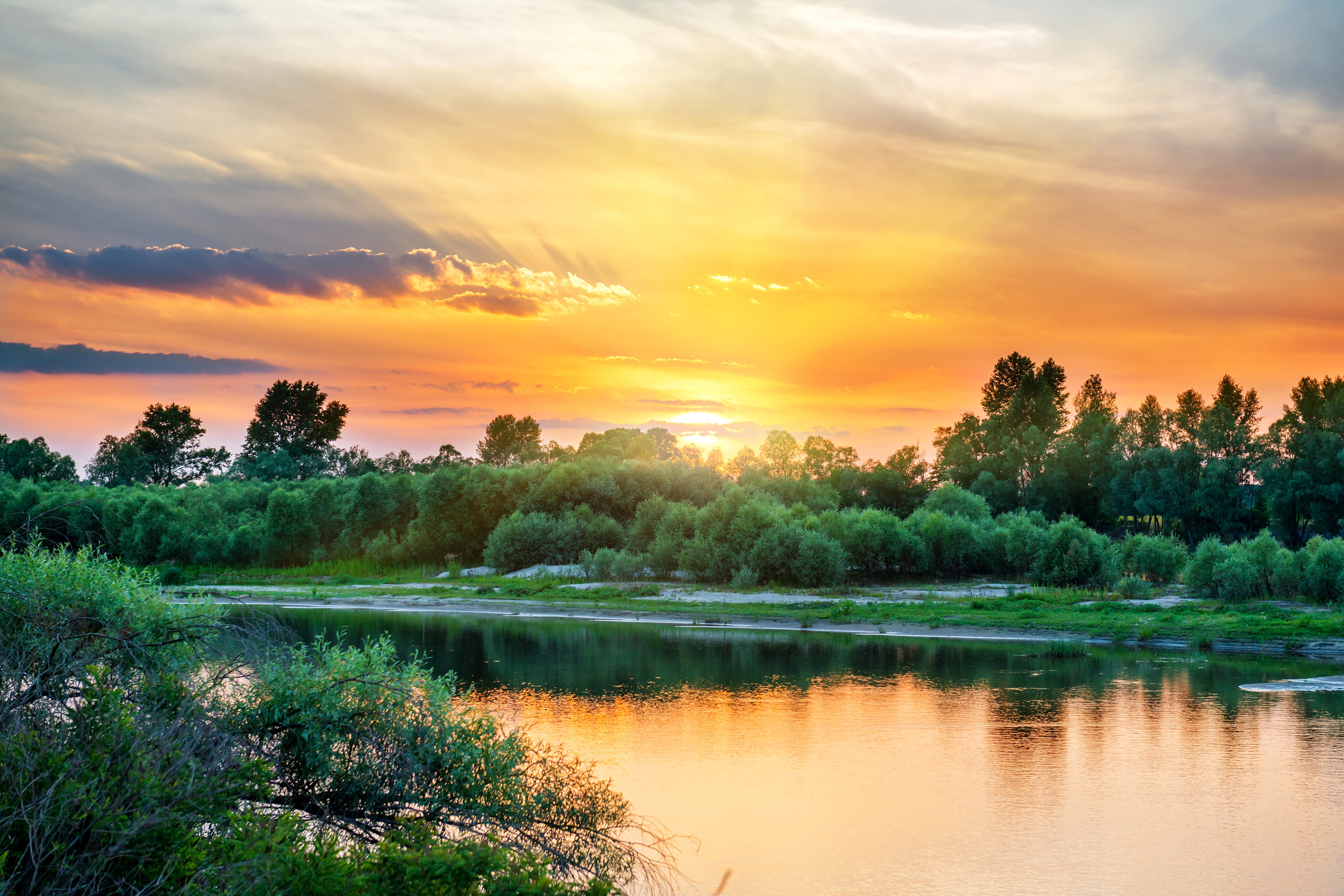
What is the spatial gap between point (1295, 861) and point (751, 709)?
1463 centimetres

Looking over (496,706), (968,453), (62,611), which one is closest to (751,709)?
(496,706)

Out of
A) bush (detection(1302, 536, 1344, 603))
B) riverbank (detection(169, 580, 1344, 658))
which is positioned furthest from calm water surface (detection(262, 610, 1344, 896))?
bush (detection(1302, 536, 1344, 603))

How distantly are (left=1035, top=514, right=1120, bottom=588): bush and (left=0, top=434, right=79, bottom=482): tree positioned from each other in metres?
105

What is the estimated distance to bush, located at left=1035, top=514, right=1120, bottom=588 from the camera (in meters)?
52.0

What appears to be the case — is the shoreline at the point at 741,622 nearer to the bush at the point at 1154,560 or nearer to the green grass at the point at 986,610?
the green grass at the point at 986,610

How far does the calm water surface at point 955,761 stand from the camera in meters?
16.6

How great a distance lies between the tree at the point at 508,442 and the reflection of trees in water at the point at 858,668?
90817 mm

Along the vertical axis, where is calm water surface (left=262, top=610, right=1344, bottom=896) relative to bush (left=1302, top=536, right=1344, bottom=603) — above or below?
below

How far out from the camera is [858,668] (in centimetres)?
3622

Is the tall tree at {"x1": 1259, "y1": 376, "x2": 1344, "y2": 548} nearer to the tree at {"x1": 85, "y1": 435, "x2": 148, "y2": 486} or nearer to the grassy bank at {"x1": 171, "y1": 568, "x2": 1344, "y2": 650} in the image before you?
the grassy bank at {"x1": 171, "y1": 568, "x2": 1344, "y2": 650}

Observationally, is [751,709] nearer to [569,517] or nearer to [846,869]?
[846,869]

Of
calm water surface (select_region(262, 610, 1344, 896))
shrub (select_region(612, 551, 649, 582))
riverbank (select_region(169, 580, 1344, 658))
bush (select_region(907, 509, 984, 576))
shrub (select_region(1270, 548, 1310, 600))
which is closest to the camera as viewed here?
calm water surface (select_region(262, 610, 1344, 896))

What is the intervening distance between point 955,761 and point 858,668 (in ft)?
42.2

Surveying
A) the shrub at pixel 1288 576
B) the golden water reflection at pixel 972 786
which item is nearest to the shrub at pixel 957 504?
the shrub at pixel 1288 576
